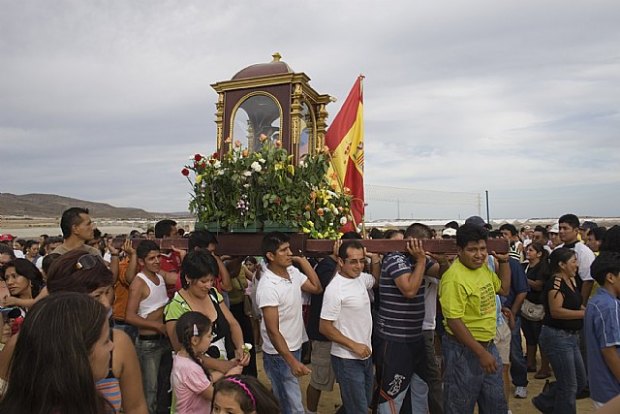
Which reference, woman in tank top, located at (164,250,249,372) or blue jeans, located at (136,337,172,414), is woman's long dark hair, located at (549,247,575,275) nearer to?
woman in tank top, located at (164,250,249,372)

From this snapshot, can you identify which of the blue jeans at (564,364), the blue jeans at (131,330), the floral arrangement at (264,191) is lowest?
the blue jeans at (564,364)

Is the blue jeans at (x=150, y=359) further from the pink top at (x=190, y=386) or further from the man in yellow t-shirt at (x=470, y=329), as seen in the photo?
the man in yellow t-shirt at (x=470, y=329)

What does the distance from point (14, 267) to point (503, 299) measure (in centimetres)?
514

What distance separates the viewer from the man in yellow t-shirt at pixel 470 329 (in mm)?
3559

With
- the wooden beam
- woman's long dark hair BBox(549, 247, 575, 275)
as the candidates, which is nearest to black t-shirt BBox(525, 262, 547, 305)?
woman's long dark hair BBox(549, 247, 575, 275)

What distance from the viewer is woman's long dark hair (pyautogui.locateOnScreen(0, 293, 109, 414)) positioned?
1445 mm

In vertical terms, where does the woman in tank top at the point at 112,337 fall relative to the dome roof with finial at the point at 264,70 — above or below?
below

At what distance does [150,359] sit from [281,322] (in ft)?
4.32

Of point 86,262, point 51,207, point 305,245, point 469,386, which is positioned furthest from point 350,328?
point 51,207

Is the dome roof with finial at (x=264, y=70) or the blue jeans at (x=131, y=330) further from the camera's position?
the dome roof with finial at (x=264, y=70)

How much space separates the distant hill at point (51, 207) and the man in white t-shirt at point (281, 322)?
61301 mm

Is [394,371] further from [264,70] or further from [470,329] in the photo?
[264,70]

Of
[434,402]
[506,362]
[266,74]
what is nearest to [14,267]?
[266,74]

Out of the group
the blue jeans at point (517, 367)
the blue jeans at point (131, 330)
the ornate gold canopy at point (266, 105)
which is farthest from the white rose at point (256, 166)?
the blue jeans at point (517, 367)
